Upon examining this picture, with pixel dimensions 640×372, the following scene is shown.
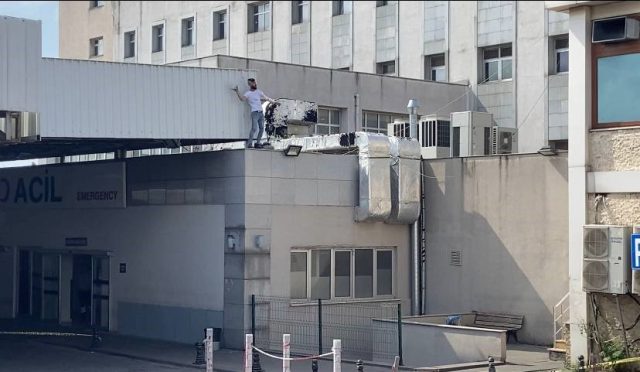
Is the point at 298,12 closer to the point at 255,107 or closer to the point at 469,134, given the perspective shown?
the point at 469,134

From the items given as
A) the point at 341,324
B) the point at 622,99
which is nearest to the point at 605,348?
the point at 622,99

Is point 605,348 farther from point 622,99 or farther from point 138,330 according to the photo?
point 138,330

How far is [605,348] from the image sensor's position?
64.1ft

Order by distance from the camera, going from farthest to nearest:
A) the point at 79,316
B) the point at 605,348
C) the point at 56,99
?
1. the point at 79,316
2. the point at 56,99
3. the point at 605,348

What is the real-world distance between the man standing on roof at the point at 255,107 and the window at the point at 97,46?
124 ft

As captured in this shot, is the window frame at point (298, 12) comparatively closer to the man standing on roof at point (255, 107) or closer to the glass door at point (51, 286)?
the glass door at point (51, 286)

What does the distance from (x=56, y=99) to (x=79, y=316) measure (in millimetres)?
10982

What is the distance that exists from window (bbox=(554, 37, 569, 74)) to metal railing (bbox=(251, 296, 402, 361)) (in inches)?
715

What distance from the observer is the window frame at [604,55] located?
1953 centimetres

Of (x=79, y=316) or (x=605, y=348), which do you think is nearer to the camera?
(x=605, y=348)

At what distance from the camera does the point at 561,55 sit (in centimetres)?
4119

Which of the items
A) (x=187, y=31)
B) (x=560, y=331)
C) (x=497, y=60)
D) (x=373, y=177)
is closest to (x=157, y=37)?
(x=187, y=31)

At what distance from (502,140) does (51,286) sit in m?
14.1

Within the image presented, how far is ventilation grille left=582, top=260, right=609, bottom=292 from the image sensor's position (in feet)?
63.3
